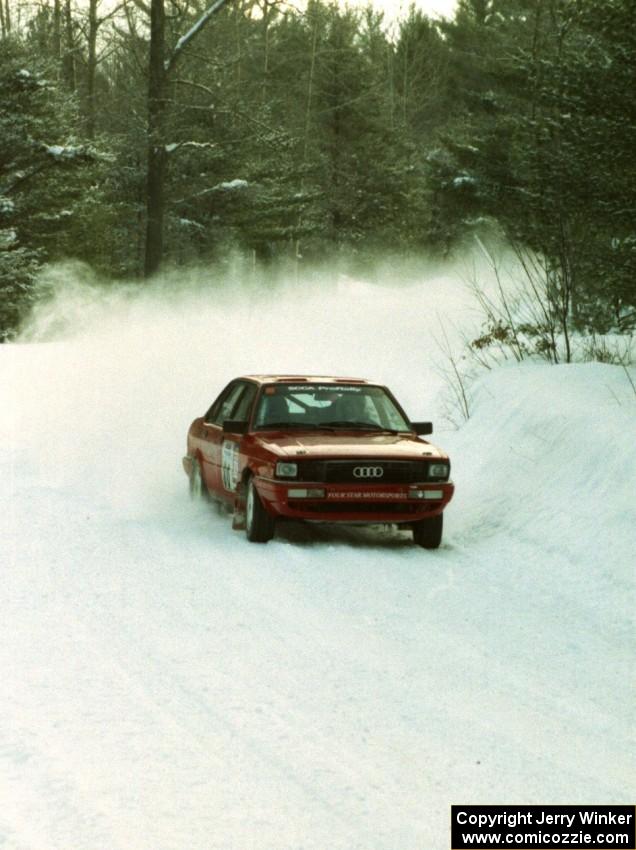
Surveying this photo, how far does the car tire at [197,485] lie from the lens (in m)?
12.8

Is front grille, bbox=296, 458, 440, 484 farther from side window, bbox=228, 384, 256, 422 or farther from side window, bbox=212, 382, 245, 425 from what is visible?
side window, bbox=212, 382, 245, 425

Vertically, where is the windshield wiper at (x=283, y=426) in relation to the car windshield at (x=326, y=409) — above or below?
below

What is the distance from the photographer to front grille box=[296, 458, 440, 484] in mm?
10211

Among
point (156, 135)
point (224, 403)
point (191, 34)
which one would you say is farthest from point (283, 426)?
point (191, 34)

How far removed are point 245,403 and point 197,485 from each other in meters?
1.32

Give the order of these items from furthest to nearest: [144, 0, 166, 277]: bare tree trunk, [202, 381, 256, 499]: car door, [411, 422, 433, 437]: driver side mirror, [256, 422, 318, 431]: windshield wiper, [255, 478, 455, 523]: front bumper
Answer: [144, 0, 166, 277]: bare tree trunk → [411, 422, 433, 437]: driver side mirror → [202, 381, 256, 499]: car door → [256, 422, 318, 431]: windshield wiper → [255, 478, 455, 523]: front bumper

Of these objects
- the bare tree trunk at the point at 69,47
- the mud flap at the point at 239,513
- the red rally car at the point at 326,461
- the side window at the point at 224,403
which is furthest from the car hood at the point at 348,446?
the bare tree trunk at the point at 69,47

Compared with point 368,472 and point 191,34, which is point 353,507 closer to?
point 368,472

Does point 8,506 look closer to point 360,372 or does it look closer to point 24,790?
point 24,790

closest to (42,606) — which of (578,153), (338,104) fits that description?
(578,153)

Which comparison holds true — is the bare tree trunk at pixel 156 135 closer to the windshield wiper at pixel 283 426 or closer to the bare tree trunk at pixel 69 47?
the bare tree trunk at pixel 69 47

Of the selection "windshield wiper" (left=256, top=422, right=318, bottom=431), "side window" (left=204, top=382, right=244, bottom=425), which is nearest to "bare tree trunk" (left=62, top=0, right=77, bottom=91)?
"side window" (left=204, top=382, right=244, bottom=425)

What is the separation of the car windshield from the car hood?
1.05ft

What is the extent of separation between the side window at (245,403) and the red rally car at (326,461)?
0.02 metres
